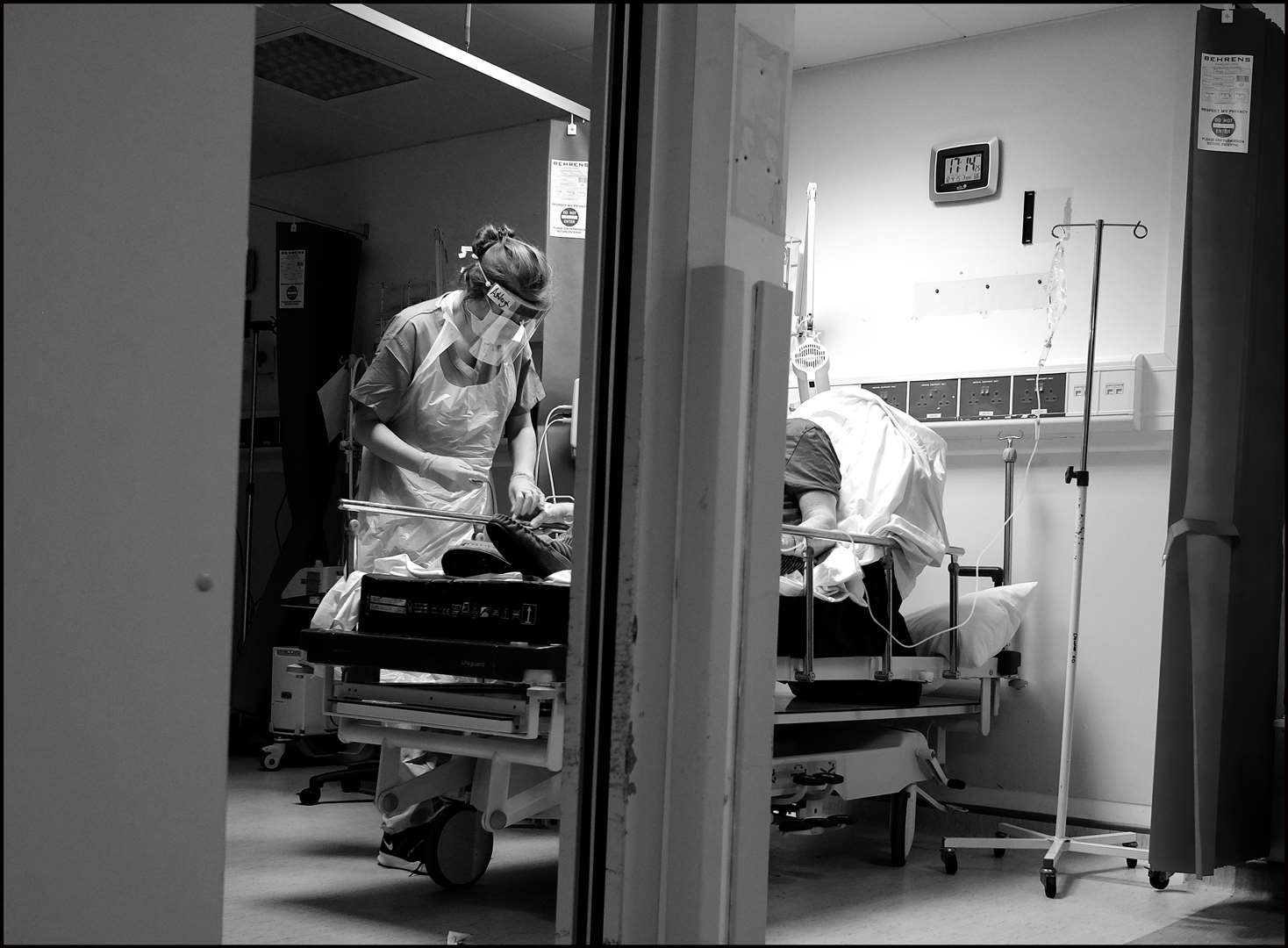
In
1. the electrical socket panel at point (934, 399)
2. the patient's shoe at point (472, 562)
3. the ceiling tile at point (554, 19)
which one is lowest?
the patient's shoe at point (472, 562)

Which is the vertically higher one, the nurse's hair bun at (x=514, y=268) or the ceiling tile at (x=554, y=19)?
the ceiling tile at (x=554, y=19)

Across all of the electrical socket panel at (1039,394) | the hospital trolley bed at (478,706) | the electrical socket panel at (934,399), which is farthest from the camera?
the electrical socket panel at (934,399)

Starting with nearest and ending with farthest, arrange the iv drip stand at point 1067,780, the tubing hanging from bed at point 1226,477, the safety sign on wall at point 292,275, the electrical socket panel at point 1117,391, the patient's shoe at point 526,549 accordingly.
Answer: the patient's shoe at point 526,549, the tubing hanging from bed at point 1226,477, the iv drip stand at point 1067,780, the electrical socket panel at point 1117,391, the safety sign on wall at point 292,275

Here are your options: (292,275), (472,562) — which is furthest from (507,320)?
(292,275)

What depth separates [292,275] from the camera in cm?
605

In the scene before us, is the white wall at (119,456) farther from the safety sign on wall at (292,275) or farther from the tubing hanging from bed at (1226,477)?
the safety sign on wall at (292,275)

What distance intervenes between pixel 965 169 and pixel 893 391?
84cm

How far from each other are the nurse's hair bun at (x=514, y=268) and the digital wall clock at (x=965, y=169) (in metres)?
1.73

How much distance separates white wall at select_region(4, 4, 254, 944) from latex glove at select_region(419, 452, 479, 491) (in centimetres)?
218

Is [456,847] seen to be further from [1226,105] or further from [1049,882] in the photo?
[1226,105]

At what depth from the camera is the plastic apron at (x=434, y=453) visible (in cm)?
413

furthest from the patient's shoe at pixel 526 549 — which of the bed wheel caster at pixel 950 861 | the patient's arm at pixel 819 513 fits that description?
the bed wheel caster at pixel 950 861

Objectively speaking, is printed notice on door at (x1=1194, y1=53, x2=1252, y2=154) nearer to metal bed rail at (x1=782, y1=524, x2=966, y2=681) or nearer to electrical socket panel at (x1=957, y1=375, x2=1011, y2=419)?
electrical socket panel at (x1=957, y1=375, x2=1011, y2=419)

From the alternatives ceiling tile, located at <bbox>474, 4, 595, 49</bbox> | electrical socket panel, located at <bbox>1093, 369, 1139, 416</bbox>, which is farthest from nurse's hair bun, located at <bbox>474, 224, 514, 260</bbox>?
electrical socket panel, located at <bbox>1093, 369, 1139, 416</bbox>
